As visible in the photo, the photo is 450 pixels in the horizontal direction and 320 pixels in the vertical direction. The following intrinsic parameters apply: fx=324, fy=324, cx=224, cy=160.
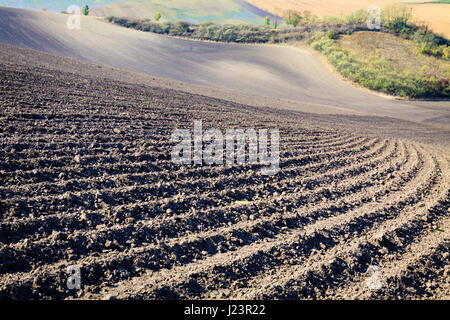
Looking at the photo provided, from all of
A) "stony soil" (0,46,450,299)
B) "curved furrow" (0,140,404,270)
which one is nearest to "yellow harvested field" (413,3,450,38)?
"stony soil" (0,46,450,299)

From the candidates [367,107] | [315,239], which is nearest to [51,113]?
[315,239]

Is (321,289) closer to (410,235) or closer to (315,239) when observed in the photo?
(315,239)

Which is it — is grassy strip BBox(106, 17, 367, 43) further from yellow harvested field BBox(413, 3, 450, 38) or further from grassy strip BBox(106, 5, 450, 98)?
yellow harvested field BBox(413, 3, 450, 38)

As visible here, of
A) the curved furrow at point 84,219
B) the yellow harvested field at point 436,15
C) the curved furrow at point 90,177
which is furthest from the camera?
the yellow harvested field at point 436,15

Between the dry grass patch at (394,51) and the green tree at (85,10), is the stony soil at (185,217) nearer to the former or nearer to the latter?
the dry grass patch at (394,51)

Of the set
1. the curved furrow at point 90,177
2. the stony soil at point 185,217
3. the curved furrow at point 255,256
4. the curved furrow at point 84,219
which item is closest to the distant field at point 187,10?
the stony soil at point 185,217
